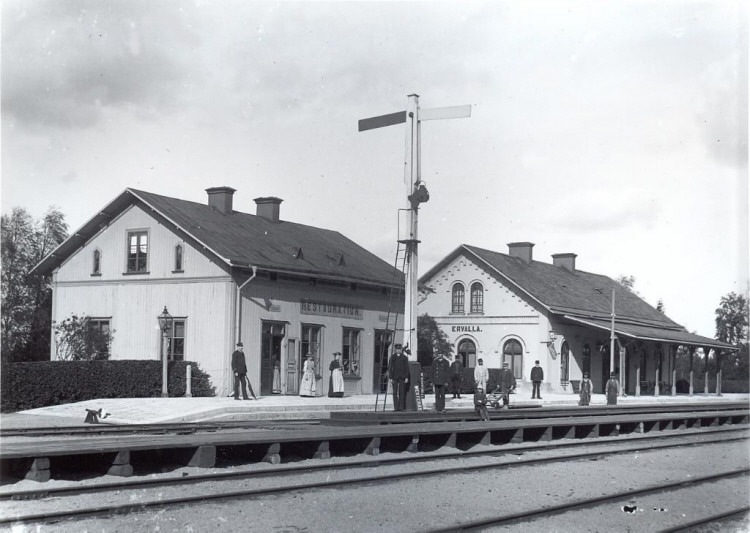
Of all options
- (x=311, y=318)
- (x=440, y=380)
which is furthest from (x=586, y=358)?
(x=440, y=380)

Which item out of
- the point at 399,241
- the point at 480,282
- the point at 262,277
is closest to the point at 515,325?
the point at 480,282

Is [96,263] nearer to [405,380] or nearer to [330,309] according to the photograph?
[330,309]

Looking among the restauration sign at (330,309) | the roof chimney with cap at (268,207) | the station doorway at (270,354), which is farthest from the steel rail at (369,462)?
the roof chimney with cap at (268,207)

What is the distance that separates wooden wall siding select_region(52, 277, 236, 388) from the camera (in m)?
27.6

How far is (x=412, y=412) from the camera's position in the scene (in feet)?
60.4

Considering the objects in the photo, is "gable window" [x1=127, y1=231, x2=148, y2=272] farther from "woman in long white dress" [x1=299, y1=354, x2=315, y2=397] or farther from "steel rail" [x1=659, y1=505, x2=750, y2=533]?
"steel rail" [x1=659, y1=505, x2=750, y2=533]

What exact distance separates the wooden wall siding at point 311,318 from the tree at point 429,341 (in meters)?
6.36

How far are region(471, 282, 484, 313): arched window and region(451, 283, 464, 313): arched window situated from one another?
618mm

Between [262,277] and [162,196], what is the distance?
471 cm

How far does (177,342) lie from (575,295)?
25.2m

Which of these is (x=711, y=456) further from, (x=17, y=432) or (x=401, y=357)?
(x=17, y=432)

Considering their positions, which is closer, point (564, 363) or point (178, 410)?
point (178, 410)

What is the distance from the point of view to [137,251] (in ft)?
97.6

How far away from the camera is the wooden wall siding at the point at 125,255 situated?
28.5 m
